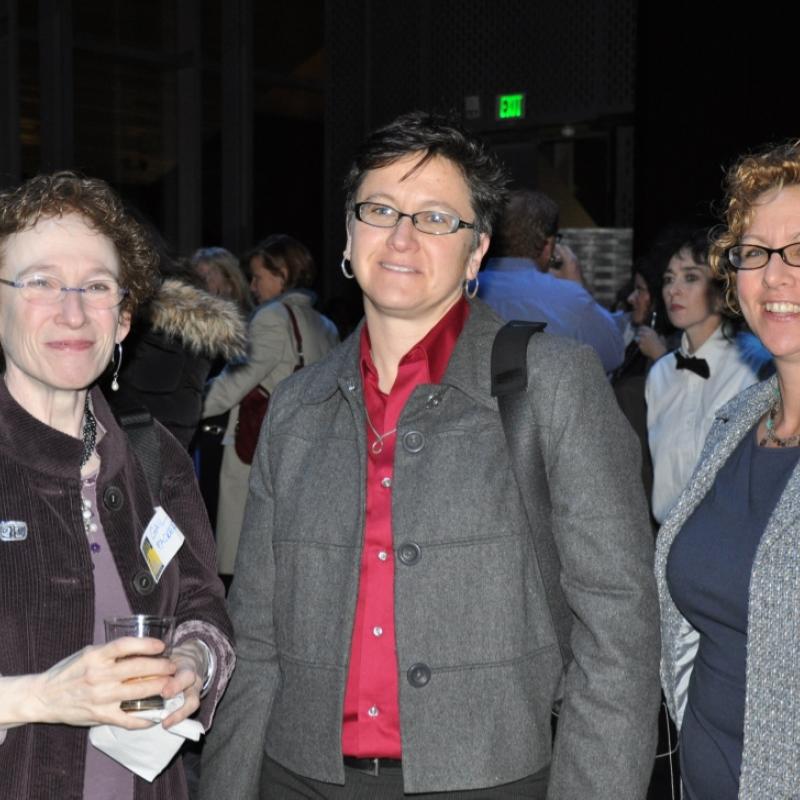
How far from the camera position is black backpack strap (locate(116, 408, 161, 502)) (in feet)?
7.60

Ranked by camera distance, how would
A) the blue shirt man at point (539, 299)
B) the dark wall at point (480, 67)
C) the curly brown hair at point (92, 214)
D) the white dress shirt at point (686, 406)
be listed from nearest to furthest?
1. the curly brown hair at point (92, 214)
2. the white dress shirt at point (686, 406)
3. the blue shirt man at point (539, 299)
4. the dark wall at point (480, 67)

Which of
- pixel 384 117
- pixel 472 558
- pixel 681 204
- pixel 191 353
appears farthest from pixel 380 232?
pixel 384 117

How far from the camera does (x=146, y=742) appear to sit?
1.99 m

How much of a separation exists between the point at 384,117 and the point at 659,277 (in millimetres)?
7031

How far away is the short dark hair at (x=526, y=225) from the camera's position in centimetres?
492

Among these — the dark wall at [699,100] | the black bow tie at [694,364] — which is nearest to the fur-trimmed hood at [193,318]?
the black bow tie at [694,364]

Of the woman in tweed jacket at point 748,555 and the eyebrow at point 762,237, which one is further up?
the eyebrow at point 762,237

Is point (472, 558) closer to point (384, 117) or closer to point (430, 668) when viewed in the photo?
point (430, 668)

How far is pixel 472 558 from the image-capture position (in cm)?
206

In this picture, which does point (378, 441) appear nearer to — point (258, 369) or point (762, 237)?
point (762, 237)

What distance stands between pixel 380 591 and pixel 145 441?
596 mm

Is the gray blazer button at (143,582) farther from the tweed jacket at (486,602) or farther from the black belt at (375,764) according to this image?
the black belt at (375,764)

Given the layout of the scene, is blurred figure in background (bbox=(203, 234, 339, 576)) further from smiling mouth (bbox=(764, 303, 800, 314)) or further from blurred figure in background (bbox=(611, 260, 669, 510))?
smiling mouth (bbox=(764, 303, 800, 314))

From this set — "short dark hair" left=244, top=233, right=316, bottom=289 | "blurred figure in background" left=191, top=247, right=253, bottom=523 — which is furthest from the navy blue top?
"short dark hair" left=244, top=233, right=316, bottom=289
